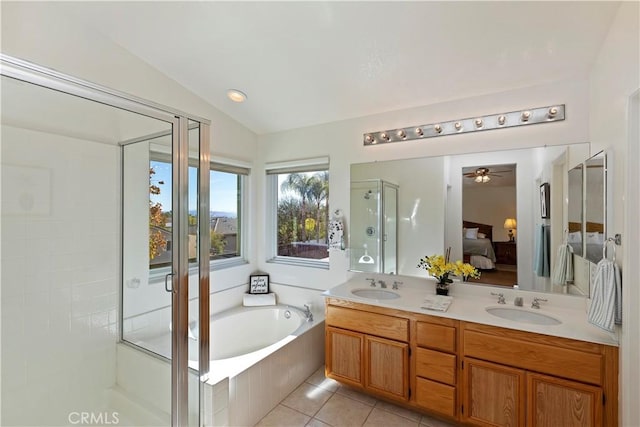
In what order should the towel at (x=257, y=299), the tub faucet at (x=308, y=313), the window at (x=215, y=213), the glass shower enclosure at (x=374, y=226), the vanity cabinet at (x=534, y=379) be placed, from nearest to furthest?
the vanity cabinet at (x=534, y=379), the window at (x=215, y=213), the glass shower enclosure at (x=374, y=226), the tub faucet at (x=308, y=313), the towel at (x=257, y=299)

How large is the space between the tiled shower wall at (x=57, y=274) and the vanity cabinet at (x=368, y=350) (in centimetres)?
159

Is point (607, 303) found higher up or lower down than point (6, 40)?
lower down

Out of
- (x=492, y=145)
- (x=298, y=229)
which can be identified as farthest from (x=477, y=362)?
(x=298, y=229)

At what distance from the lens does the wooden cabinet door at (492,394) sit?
5.43 ft

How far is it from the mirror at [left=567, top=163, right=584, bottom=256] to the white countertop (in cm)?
37

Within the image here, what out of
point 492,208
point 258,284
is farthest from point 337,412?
point 492,208

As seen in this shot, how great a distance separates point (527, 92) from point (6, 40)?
10.6ft

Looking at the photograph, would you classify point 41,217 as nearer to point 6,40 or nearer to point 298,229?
point 6,40

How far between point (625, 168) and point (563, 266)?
880 millimetres

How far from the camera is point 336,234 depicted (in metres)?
2.79

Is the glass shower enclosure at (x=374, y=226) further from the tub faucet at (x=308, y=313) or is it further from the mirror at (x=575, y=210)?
the mirror at (x=575, y=210)

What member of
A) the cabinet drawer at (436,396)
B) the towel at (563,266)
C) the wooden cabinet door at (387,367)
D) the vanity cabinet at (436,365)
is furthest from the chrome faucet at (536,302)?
the wooden cabinet door at (387,367)

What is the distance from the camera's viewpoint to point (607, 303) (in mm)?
1393

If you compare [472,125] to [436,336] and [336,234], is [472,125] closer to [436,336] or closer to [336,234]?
[336,234]
